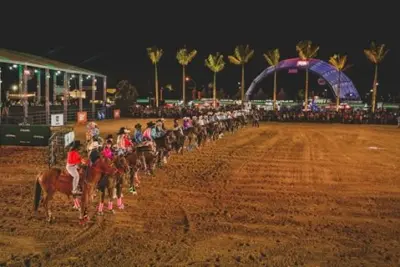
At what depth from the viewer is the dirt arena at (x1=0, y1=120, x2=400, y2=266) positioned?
9.25 metres

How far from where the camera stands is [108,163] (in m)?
11.8

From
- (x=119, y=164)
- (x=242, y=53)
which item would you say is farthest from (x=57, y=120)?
(x=242, y=53)

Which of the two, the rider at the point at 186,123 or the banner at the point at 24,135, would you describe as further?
the rider at the point at 186,123

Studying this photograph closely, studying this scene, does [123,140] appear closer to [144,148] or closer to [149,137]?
[144,148]

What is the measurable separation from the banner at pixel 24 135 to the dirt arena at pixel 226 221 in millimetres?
3925

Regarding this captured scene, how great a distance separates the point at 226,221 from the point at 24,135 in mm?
16857

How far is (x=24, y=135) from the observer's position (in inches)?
992

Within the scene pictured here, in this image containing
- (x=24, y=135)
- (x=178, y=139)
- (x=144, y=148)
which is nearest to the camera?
(x=144, y=148)

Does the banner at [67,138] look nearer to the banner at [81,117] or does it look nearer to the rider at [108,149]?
the rider at [108,149]

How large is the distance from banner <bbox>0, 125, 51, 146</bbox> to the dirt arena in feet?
12.9

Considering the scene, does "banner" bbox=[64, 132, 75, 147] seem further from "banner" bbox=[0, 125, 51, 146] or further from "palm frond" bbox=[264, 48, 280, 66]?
"palm frond" bbox=[264, 48, 280, 66]

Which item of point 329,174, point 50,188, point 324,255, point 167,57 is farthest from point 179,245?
point 167,57

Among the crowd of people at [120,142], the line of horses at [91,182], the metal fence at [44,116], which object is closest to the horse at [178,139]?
the crowd of people at [120,142]

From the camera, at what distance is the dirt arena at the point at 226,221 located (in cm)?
925
